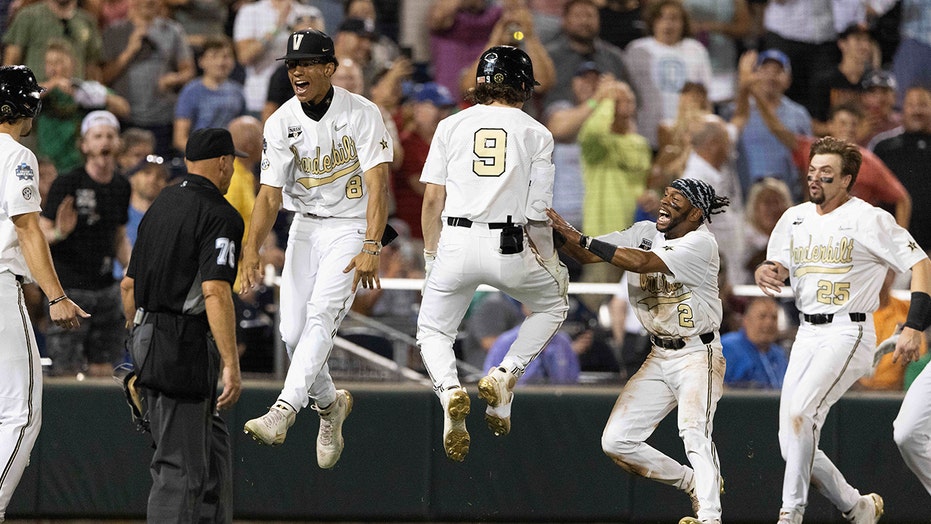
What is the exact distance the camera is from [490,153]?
668 centimetres

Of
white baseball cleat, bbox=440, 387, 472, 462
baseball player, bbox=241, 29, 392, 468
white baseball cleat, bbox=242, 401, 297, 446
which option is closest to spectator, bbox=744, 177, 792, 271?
baseball player, bbox=241, 29, 392, 468

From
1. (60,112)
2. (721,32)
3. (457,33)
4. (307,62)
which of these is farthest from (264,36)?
(307,62)

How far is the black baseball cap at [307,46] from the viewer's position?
269 inches

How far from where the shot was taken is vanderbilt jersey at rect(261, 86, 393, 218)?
22.9 feet

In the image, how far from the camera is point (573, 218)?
10.3 m

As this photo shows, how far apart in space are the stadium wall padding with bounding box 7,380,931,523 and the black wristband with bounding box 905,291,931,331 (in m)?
1.70

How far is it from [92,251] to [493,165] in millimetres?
3579

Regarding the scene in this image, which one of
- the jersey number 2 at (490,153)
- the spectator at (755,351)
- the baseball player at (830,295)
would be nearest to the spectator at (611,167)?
the spectator at (755,351)

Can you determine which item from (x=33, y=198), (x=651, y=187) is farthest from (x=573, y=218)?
(x=33, y=198)

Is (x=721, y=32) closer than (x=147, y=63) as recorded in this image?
No

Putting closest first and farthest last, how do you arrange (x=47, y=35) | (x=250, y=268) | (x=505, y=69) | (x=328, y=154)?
(x=505, y=69), (x=250, y=268), (x=328, y=154), (x=47, y=35)

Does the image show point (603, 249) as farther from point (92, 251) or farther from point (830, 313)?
point (92, 251)

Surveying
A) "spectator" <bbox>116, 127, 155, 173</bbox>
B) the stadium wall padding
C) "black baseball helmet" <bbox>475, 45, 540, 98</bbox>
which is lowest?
the stadium wall padding

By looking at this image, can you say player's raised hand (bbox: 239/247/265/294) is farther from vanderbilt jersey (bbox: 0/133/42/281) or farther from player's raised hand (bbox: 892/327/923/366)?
player's raised hand (bbox: 892/327/923/366)
